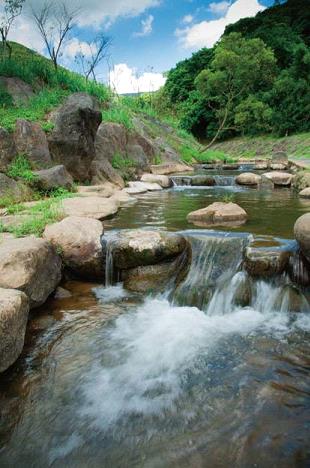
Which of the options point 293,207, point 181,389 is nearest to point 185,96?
point 293,207

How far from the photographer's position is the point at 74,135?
30.5ft

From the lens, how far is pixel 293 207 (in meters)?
8.02

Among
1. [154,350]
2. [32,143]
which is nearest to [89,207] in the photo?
[32,143]

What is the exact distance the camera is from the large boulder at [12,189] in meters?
7.05

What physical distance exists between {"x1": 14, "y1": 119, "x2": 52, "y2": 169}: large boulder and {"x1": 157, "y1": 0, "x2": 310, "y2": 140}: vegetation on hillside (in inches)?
672

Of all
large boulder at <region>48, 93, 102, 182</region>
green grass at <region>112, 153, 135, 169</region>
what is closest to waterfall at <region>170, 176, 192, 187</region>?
green grass at <region>112, 153, 135, 169</region>

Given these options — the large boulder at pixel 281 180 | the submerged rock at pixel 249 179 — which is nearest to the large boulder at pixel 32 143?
the submerged rock at pixel 249 179

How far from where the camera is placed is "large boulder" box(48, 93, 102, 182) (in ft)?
30.3

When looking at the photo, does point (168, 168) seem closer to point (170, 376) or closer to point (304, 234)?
point (304, 234)

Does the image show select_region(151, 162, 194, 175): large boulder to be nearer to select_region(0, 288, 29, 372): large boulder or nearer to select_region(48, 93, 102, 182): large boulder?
select_region(48, 93, 102, 182): large boulder

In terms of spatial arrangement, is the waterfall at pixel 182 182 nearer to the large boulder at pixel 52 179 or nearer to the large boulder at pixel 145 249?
the large boulder at pixel 52 179

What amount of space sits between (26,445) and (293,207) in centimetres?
710

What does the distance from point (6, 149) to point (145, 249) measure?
187 inches

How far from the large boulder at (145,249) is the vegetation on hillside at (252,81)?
2034 cm
